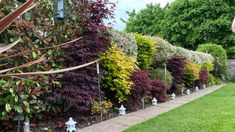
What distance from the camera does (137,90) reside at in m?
6.71

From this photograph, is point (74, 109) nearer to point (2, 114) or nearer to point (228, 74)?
point (2, 114)

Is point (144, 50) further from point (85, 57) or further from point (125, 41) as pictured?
point (85, 57)

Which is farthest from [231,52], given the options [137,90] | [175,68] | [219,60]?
[137,90]

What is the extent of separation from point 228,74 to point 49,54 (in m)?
16.4

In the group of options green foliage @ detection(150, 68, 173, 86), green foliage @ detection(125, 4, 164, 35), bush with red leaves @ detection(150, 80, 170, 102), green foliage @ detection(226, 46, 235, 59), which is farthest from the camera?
green foliage @ detection(125, 4, 164, 35)

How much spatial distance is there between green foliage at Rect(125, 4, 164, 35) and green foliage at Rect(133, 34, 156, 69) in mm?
19343

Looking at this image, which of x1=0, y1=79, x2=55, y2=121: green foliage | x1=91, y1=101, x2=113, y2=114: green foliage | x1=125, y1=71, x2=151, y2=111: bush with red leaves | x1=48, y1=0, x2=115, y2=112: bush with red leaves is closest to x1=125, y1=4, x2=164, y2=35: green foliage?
x1=125, y1=71, x2=151, y2=111: bush with red leaves

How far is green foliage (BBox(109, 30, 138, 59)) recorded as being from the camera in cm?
630

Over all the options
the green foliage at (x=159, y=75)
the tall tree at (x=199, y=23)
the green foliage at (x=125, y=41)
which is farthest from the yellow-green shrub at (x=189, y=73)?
the tall tree at (x=199, y=23)

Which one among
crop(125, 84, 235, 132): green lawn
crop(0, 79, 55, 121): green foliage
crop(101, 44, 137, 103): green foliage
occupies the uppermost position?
crop(101, 44, 137, 103): green foliage

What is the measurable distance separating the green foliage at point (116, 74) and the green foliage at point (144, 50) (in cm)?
168

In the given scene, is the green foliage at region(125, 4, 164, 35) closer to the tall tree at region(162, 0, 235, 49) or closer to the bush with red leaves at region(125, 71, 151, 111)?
the tall tree at region(162, 0, 235, 49)

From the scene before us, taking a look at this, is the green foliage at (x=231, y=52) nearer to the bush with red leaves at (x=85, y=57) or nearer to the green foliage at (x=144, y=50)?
the green foliage at (x=144, y=50)

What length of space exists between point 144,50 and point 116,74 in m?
2.33
